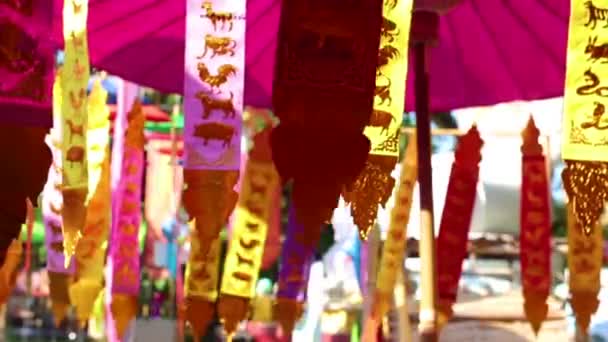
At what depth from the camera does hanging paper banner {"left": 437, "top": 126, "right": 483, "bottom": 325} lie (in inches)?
169

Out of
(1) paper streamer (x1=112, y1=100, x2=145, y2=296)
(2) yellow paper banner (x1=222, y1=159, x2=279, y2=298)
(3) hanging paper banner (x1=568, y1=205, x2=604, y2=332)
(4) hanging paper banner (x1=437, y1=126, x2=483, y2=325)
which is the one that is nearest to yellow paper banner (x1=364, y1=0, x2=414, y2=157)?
(2) yellow paper banner (x1=222, y1=159, x2=279, y2=298)

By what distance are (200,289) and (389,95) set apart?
1.48 m

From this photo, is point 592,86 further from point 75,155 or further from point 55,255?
point 55,255

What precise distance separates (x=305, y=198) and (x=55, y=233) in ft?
7.04

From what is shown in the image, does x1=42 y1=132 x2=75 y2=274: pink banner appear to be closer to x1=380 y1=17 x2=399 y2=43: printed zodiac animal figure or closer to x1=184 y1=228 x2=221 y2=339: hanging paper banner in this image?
x1=184 y1=228 x2=221 y2=339: hanging paper banner

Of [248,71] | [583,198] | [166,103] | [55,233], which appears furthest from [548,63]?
[166,103]

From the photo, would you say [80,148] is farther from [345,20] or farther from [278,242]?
[278,242]

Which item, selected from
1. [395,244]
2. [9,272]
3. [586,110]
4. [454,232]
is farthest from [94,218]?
[586,110]

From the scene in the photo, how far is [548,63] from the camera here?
4.31 metres

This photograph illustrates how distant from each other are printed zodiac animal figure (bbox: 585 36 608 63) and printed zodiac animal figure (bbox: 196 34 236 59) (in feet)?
3.27

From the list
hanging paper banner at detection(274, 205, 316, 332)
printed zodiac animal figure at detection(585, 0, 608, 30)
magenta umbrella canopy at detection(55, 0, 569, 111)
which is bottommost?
hanging paper banner at detection(274, 205, 316, 332)

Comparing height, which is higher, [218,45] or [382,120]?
[218,45]

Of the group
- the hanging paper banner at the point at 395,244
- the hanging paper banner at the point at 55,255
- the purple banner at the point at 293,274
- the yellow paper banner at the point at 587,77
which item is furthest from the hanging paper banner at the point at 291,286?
the yellow paper banner at the point at 587,77

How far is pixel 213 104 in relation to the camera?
116 inches
